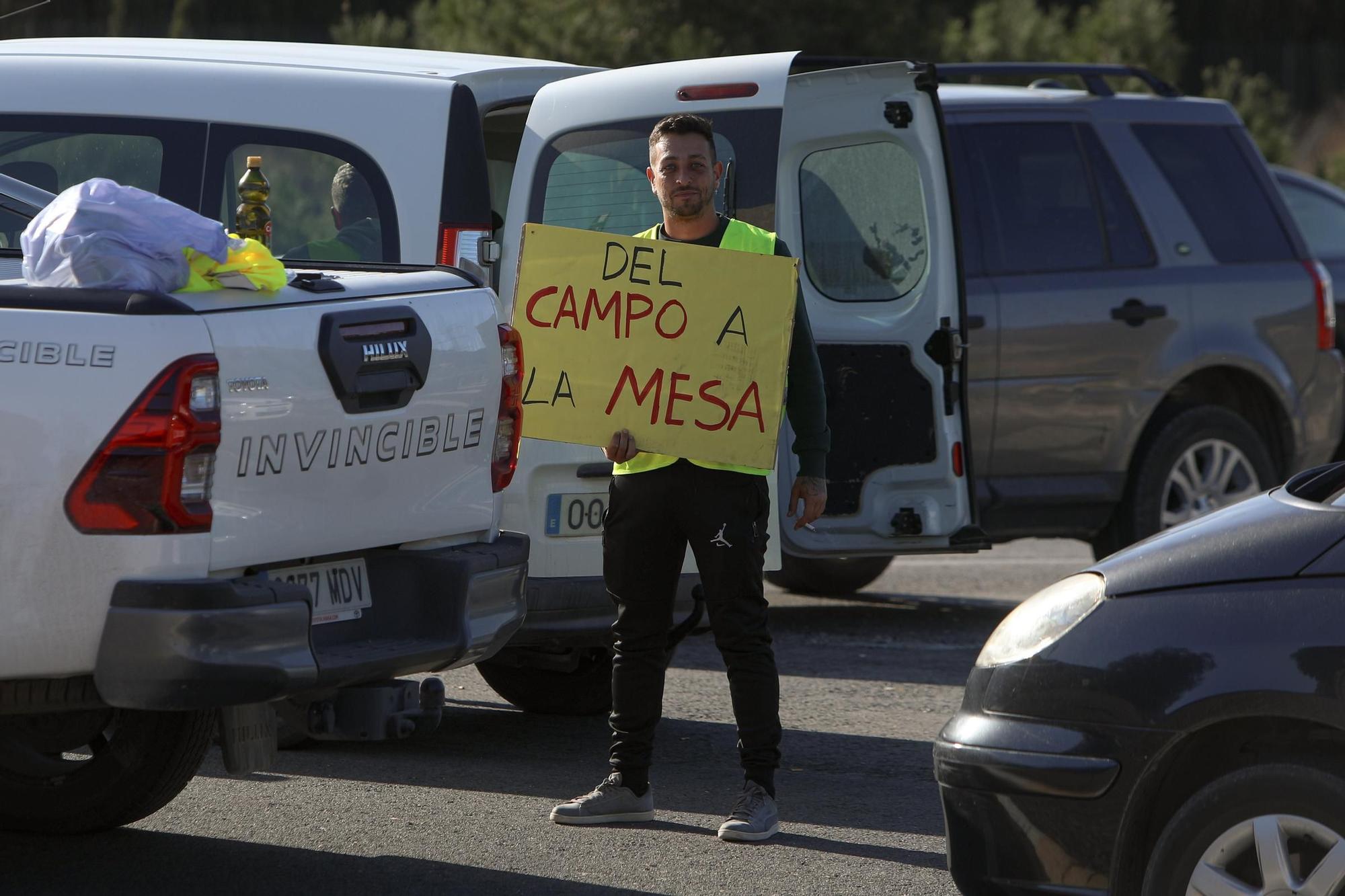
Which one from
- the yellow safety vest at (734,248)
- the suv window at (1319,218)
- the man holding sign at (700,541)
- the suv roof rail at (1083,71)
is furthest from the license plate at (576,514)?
the suv window at (1319,218)

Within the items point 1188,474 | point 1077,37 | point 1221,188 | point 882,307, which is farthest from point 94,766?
point 1077,37

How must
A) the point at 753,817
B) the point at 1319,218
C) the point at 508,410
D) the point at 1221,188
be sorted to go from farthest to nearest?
the point at 1319,218, the point at 1221,188, the point at 753,817, the point at 508,410

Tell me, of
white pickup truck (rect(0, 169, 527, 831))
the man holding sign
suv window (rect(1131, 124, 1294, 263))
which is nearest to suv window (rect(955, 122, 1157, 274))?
suv window (rect(1131, 124, 1294, 263))

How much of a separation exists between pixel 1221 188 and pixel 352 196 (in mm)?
4890

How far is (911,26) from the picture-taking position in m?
20.2

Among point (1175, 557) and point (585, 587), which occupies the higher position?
point (1175, 557)

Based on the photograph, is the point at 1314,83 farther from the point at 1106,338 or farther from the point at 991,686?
the point at 991,686

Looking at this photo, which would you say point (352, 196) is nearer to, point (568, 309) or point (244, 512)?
point (568, 309)

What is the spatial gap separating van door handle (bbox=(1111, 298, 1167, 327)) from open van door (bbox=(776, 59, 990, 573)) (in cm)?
183

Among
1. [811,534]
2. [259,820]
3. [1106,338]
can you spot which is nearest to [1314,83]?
[1106,338]

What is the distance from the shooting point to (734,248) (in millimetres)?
5258

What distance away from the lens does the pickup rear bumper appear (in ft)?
13.2

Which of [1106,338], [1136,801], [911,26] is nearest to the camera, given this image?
[1136,801]

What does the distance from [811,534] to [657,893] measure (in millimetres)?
2638
